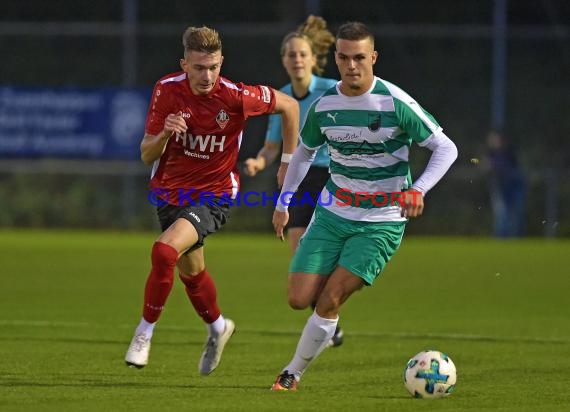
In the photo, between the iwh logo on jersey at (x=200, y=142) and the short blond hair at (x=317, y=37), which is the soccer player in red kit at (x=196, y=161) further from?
the short blond hair at (x=317, y=37)

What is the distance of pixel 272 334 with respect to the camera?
35.6ft

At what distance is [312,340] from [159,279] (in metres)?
1.08

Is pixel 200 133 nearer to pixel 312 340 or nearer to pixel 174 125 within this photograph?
pixel 174 125

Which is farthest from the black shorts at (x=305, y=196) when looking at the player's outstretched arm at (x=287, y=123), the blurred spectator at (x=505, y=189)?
the blurred spectator at (x=505, y=189)

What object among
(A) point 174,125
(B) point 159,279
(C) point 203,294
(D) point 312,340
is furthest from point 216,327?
(A) point 174,125

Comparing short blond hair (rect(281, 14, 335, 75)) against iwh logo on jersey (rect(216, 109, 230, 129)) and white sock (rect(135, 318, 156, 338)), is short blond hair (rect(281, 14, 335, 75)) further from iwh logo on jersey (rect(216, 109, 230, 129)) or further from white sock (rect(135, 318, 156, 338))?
white sock (rect(135, 318, 156, 338))

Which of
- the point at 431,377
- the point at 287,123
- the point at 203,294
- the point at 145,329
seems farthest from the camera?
the point at 287,123

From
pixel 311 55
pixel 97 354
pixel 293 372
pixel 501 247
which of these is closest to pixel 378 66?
pixel 501 247

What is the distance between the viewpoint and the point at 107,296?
13977 millimetres

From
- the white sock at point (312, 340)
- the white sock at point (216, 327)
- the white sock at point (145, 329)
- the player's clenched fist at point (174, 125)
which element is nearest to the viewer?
the white sock at point (312, 340)

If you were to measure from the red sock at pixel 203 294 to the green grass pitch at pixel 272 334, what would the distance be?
0.38m

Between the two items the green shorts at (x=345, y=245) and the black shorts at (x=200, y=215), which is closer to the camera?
the green shorts at (x=345, y=245)

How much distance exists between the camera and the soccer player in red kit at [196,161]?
320 inches

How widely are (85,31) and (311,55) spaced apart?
1458cm
